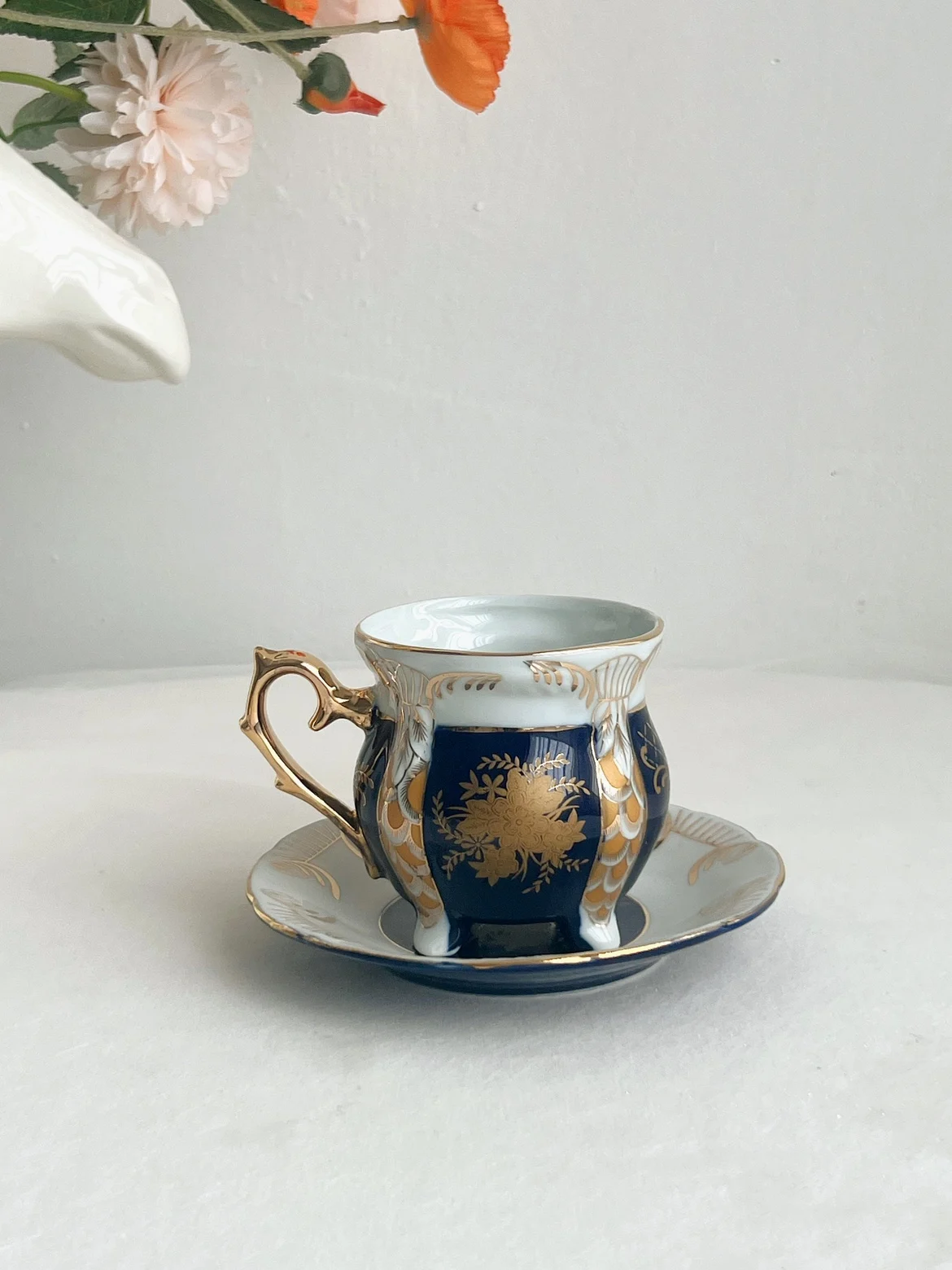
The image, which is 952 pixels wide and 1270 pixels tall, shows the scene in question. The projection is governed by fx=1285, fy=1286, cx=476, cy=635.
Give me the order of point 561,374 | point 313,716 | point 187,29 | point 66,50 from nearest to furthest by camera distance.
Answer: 1. point 313,716
2. point 187,29
3. point 66,50
4. point 561,374

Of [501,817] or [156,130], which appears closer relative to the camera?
[501,817]

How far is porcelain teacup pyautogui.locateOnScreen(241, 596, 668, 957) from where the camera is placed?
1.51ft

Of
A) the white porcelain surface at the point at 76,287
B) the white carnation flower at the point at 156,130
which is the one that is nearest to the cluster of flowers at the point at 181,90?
the white carnation flower at the point at 156,130

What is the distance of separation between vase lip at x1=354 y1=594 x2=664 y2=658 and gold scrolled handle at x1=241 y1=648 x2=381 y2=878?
29 mm

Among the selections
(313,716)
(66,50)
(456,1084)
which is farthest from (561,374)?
(456,1084)

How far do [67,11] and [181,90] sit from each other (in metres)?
0.07

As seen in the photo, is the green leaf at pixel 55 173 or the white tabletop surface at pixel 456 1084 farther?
the green leaf at pixel 55 173

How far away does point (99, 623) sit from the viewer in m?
1.02

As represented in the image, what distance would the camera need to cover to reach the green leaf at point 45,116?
68 cm

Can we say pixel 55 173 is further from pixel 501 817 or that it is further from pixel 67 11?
pixel 501 817

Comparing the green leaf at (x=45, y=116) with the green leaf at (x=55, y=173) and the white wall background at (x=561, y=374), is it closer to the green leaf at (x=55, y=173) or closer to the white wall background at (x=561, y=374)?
the green leaf at (x=55, y=173)

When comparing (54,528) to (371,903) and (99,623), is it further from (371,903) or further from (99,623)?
(371,903)

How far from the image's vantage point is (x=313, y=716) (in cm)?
52

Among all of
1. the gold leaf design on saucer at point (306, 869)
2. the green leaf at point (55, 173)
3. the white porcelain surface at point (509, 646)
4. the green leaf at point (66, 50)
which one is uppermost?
the green leaf at point (66, 50)
